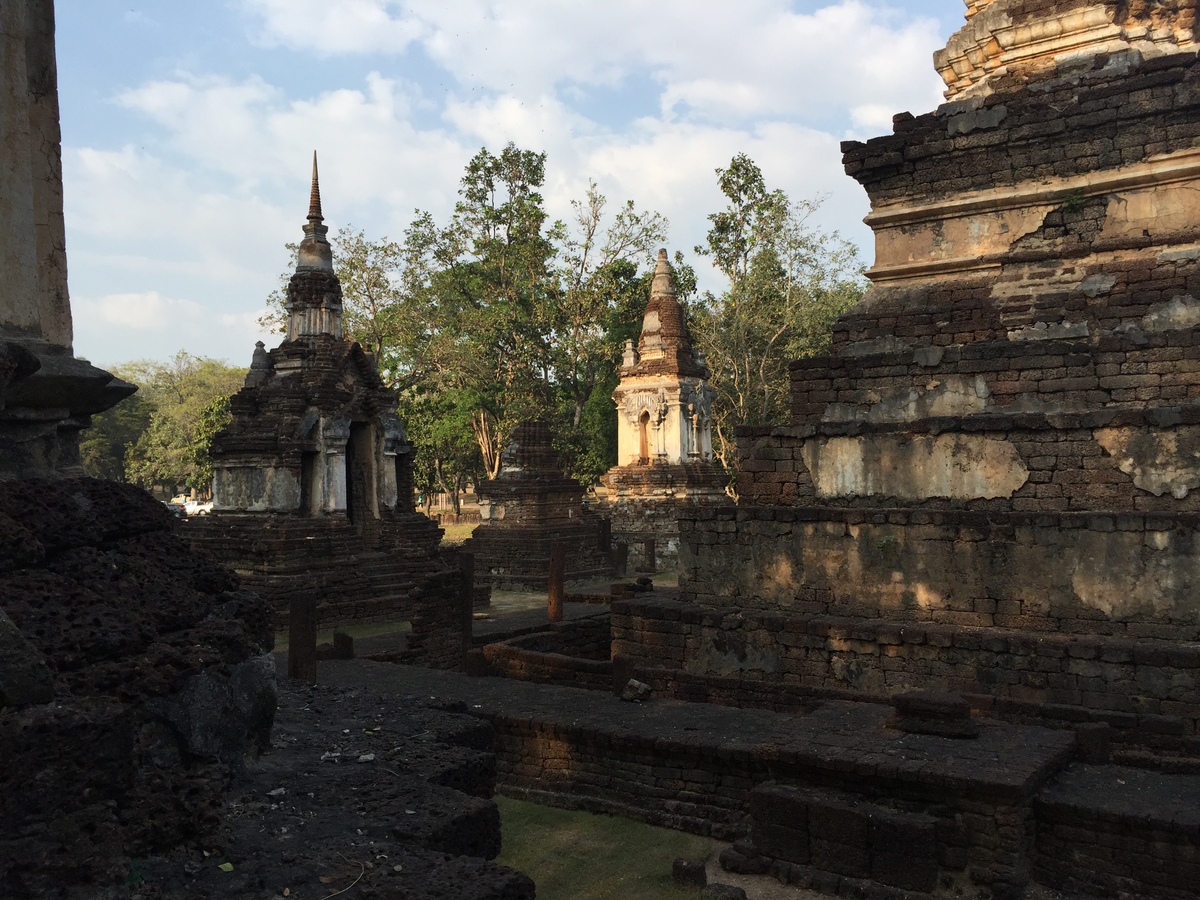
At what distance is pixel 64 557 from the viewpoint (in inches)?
101

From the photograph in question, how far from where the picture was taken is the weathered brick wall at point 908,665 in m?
6.07

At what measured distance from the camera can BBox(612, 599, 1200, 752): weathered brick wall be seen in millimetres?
6074

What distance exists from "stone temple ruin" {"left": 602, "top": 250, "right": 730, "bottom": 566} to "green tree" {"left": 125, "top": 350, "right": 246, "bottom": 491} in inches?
424

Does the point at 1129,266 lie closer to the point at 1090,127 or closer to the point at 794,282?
the point at 1090,127

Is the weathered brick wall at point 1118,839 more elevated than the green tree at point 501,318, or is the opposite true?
the green tree at point 501,318

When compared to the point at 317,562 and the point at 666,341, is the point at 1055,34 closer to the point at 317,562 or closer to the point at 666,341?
the point at 317,562

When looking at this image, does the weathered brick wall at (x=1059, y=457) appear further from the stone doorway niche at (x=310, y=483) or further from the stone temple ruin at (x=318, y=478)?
the stone doorway niche at (x=310, y=483)

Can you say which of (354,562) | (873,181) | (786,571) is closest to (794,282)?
(354,562)

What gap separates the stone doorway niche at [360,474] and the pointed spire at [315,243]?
10.5ft

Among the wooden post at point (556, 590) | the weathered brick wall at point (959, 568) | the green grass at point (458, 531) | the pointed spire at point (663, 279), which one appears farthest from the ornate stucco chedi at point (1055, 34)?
the green grass at point (458, 531)

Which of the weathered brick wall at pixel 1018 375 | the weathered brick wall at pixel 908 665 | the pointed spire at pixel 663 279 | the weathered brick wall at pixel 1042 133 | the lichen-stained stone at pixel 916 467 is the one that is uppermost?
the pointed spire at pixel 663 279

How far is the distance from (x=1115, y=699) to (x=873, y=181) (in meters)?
5.28

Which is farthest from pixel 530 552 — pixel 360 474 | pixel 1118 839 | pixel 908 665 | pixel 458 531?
pixel 458 531

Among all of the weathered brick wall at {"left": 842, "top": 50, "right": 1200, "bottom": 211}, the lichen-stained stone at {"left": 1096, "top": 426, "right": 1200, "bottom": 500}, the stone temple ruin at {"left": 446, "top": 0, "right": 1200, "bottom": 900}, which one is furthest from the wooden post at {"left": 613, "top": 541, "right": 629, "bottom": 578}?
the lichen-stained stone at {"left": 1096, "top": 426, "right": 1200, "bottom": 500}
